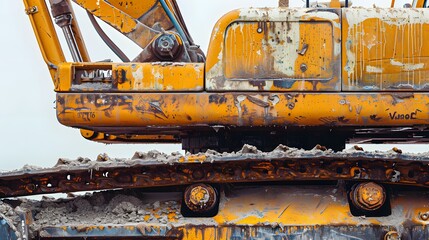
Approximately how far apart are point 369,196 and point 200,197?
1.00 metres

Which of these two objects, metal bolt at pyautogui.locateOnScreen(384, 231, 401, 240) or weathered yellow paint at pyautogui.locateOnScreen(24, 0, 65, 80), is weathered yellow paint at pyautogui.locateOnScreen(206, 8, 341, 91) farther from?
weathered yellow paint at pyautogui.locateOnScreen(24, 0, 65, 80)

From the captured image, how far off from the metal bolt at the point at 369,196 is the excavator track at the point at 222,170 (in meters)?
0.05

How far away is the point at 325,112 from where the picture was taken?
6.14m

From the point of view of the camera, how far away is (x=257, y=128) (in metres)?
6.31

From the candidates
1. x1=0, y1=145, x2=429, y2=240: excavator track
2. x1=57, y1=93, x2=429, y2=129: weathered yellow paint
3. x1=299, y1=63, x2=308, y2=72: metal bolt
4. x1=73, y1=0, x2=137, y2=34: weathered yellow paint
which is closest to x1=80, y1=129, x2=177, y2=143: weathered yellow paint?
x1=73, y1=0, x2=137, y2=34: weathered yellow paint

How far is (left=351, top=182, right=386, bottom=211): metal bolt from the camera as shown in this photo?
5.84 meters

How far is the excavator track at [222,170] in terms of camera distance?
5.62m

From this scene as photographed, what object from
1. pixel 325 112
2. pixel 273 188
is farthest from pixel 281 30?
pixel 273 188

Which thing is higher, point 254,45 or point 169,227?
point 254,45

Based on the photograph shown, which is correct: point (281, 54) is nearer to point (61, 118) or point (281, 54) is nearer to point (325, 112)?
point (325, 112)

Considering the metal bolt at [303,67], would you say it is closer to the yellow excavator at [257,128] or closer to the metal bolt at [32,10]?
the yellow excavator at [257,128]

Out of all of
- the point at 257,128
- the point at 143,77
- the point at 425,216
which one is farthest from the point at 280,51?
the point at 425,216

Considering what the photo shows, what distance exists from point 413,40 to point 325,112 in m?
0.76

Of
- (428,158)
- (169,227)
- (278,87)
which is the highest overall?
(278,87)
